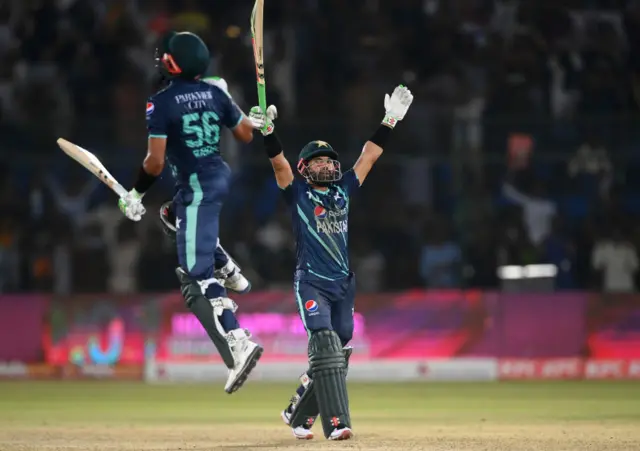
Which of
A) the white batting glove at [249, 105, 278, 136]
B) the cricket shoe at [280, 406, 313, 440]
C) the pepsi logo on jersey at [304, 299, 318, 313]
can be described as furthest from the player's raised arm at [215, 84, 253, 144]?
the cricket shoe at [280, 406, 313, 440]

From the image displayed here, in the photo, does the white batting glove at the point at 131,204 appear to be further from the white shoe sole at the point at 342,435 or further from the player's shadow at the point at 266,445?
the white shoe sole at the point at 342,435

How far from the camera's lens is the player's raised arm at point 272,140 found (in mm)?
9773

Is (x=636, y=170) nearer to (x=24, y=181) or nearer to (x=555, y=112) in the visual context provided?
(x=555, y=112)

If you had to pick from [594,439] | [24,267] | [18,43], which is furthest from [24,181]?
[594,439]

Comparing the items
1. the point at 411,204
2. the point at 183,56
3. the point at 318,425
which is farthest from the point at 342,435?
the point at 411,204

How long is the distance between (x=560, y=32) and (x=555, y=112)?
1.39m

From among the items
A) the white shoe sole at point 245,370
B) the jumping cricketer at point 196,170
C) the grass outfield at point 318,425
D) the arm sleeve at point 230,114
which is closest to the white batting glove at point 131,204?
the jumping cricketer at point 196,170

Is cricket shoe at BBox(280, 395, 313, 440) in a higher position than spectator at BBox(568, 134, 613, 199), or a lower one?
lower

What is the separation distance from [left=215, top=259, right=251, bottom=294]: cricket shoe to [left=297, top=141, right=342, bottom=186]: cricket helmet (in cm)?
97

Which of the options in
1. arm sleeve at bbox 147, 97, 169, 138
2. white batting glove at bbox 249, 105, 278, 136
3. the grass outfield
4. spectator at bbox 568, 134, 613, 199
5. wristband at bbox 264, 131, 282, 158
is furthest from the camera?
spectator at bbox 568, 134, 613, 199

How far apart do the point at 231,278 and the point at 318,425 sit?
9.48 feet

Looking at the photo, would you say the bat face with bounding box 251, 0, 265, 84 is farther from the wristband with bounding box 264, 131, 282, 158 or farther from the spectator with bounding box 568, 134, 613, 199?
the spectator with bounding box 568, 134, 613, 199

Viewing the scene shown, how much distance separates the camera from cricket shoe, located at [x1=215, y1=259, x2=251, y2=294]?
32.8 feet

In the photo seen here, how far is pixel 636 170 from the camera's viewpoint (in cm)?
1711
